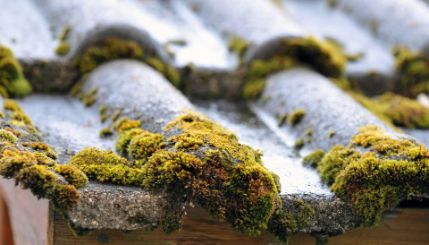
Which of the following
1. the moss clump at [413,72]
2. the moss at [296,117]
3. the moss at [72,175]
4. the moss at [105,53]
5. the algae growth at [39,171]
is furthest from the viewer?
the moss clump at [413,72]

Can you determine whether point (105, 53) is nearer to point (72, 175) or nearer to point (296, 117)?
point (296, 117)

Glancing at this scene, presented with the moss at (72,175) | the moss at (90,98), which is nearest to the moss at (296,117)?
the moss at (90,98)

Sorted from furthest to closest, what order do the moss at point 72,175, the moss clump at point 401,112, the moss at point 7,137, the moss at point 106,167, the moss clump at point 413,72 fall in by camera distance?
the moss clump at point 413,72
the moss clump at point 401,112
the moss at point 7,137
the moss at point 106,167
the moss at point 72,175

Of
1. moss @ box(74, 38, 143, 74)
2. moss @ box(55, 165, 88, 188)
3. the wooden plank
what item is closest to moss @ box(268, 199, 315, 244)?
the wooden plank

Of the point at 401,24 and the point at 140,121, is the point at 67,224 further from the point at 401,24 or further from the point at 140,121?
the point at 401,24

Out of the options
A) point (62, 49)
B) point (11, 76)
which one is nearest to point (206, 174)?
point (11, 76)

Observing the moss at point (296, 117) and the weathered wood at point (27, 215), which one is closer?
the weathered wood at point (27, 215)

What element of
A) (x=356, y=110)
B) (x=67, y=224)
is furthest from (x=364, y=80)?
(x=67, y=224)

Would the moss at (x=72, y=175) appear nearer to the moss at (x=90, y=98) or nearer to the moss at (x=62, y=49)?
the moss at (x=90, y=98)
